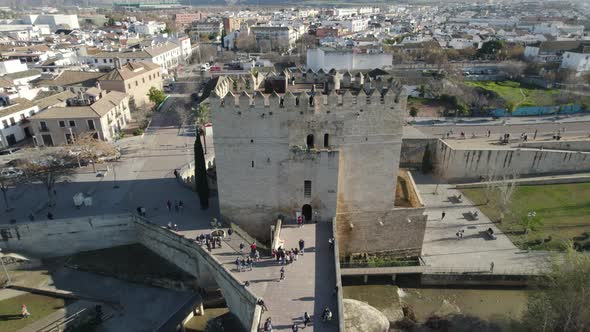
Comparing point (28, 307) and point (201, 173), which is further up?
point (201, 173)

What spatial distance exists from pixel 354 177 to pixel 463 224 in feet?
41.4

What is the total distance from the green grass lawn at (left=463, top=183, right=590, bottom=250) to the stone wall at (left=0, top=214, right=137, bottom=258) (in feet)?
94.3

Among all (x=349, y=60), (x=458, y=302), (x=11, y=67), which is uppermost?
(x=349, y=60)

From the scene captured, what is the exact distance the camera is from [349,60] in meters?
70.0

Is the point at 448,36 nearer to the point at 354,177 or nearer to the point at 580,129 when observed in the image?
the point at 580,129

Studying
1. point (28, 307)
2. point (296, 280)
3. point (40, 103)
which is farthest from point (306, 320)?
point (40, 103)

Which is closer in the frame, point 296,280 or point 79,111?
point 296,280

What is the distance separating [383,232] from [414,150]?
17.6 m

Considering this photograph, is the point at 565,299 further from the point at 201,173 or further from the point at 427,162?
the point at 427,162

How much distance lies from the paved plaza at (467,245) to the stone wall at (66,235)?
21526 mm

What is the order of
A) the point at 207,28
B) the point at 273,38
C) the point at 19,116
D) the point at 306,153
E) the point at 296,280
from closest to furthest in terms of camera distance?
the point at 296,280 → the point at 306,153 → the point at 19,116 → the point at 273,38 → the point at 207,28

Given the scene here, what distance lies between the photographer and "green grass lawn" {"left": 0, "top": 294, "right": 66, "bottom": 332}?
69.6 feet

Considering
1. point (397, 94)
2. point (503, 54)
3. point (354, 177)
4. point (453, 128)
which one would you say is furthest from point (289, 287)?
point (503, 54)

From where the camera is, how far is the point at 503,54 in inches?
3290
